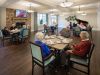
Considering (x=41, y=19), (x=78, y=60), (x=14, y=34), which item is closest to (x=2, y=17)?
(x=14, y=34)

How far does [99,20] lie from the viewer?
44.2 feet

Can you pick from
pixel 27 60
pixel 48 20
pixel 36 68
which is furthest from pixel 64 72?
pixel 48 20

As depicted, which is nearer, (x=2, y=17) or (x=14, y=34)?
(x=14, y=34)

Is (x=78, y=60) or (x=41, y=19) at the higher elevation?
(x=41, y=19)

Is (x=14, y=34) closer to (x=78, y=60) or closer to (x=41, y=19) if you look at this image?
(x=78, y=60)

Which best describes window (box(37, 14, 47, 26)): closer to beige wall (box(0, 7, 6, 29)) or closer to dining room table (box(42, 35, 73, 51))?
beige wall (box(0, 7, 6, 29))

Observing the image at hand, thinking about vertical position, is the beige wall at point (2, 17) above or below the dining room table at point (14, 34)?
Answer: above

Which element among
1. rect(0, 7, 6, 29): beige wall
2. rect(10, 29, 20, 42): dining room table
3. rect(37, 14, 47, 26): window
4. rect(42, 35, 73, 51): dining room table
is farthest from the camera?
rect(37, 14, 47, 26): window

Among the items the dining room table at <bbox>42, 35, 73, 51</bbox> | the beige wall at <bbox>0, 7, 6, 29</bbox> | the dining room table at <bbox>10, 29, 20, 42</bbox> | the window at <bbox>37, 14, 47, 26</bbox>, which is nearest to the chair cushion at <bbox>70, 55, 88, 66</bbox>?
the dining room table at <bbox>42, 35, 73, 51</bbox>

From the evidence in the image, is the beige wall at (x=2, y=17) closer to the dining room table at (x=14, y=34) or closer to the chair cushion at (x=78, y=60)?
the dining room table at (x=14, y=34)

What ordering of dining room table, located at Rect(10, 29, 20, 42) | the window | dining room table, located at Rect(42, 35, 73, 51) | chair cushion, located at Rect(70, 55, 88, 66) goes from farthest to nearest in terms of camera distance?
1. the window
2. dining room table, located at Rect(10, 29, 20, 42)
3. dining room table, located at Rect(42, 35, 73, 51)
4. chair cushion, located at Rect(70, 55, 88, 66)

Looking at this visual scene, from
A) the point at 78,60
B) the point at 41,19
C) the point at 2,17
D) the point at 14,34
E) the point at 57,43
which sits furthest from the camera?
the point at 41,19

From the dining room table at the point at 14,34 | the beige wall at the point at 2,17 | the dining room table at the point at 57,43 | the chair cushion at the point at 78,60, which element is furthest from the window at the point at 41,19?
the chair cushion at the point at 78,60

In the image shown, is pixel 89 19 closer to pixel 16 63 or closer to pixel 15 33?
pixel 15 33
